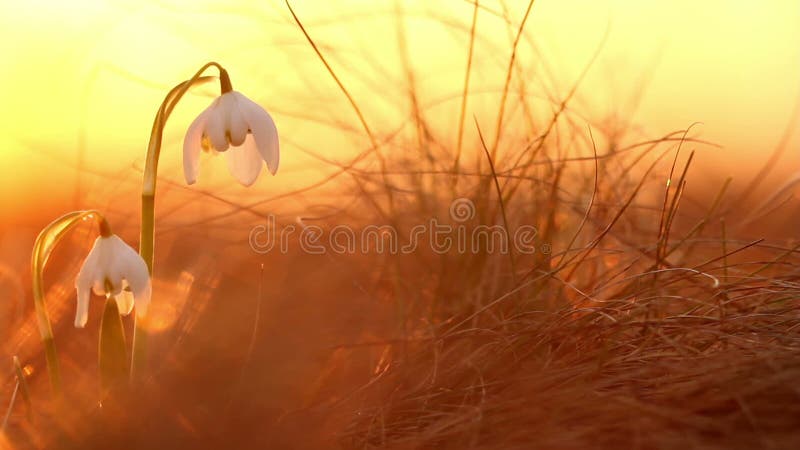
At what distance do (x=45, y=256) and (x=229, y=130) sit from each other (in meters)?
0.28

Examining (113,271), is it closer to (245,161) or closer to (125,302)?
(125,302)

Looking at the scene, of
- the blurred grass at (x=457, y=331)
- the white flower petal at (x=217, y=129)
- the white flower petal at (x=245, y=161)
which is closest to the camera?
the blurred grass at (x=457, y=331)

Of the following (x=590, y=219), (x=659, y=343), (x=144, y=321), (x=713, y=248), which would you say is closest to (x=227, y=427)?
(x=144, y=321)

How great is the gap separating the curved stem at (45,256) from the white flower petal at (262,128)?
8.9 inches

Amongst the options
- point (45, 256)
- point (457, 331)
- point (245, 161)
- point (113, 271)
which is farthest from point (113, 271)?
point (457, 331)

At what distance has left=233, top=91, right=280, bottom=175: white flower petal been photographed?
1.09 meters

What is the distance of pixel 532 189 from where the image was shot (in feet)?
5.20

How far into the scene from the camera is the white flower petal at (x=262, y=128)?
109cm

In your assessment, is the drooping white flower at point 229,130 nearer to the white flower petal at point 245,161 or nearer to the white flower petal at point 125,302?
the white flower petal at point 245,161

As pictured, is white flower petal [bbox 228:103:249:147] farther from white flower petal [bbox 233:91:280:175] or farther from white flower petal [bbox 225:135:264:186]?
white flower petal [bbox 225:135:264:186]

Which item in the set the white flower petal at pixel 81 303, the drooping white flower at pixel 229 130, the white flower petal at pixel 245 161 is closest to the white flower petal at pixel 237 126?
the drooping white flower at pixel 229 130

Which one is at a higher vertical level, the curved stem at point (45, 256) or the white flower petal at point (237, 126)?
the white flower petal at point (237, 126)

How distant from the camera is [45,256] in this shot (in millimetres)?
1021

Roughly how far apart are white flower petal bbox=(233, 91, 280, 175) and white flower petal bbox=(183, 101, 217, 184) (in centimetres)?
4
